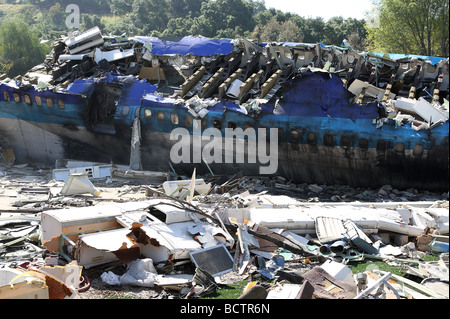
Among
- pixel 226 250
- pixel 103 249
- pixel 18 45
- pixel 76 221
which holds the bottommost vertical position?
pixel 226 250

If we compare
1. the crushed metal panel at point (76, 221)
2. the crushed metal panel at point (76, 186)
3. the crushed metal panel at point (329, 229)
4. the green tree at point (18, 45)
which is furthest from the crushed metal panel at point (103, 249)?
the green tree at point (18, 45)

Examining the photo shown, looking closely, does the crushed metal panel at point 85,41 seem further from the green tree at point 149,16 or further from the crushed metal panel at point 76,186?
the green tree at point 149,16

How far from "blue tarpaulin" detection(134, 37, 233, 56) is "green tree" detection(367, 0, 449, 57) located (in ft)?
59.0

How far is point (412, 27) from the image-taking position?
41.4 m

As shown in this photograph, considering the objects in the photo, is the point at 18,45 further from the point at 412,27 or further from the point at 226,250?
the point at 226,250

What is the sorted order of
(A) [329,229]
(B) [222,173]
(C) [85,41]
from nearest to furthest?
(A) [329,229] < (B) [222,173] < (C) [85,41]

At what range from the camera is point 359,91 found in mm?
24547

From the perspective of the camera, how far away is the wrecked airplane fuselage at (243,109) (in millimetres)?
21578

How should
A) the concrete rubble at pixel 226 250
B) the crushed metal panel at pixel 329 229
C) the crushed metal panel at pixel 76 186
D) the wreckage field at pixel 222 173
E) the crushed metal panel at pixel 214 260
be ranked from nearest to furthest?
1. the concrete rubble at pixel 226 250
2. the wreckage field at pixel 222 173
3. the crushed metal panel at pixel 214 260
4. the crushed metal panel at pixel 329 229
5. the crushed metal panel at pixel 76 186

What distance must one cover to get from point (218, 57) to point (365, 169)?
409 inches

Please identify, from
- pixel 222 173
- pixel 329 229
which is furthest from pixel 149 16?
pixel 329 229

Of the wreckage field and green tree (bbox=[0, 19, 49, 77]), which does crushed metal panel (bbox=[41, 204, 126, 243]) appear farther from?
green tree (bbox=[0, 19, 49, 77])

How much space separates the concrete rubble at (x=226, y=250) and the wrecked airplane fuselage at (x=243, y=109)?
4.45 m

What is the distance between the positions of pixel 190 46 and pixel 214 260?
18.4m
